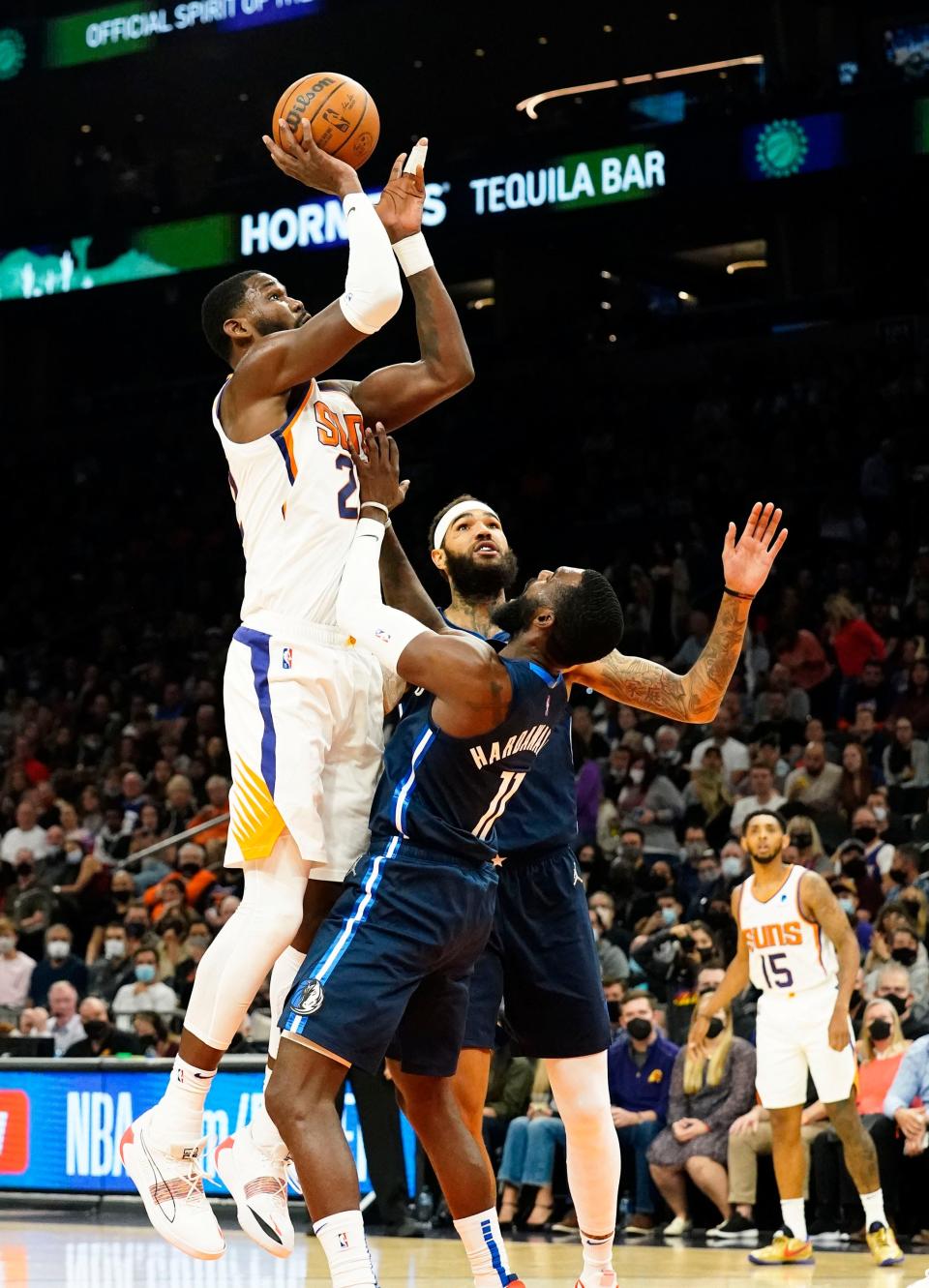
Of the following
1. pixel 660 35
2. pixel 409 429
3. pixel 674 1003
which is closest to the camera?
pixel 674 1003

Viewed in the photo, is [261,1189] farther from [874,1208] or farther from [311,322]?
[874,1208]

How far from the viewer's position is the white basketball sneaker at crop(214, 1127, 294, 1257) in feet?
17.1

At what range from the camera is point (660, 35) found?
2252cm

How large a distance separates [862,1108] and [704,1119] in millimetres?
885

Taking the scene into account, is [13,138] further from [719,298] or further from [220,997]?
[220,997]

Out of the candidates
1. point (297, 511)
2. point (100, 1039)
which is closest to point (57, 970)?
point (100, 1039)

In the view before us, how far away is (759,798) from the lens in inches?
535

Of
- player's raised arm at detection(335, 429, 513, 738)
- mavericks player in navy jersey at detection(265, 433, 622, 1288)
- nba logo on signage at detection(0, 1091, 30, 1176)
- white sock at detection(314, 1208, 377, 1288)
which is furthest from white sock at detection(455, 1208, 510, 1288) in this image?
nba logo on signage at detection(0, 1091, 30, 1176)

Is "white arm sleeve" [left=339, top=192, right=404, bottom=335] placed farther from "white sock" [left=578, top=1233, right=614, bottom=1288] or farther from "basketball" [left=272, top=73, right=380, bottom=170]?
"white sock" [left=578, top=1233, right=614, bottom=1288]

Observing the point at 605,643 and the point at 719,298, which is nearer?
the point at 605,643

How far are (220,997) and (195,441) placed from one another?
20747 mm

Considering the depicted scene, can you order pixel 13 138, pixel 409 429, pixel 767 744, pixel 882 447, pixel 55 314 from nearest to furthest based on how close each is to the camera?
pixel 767 744
pixel 882 447
pixel 55 314
pixel 409 429
pixel 13 138

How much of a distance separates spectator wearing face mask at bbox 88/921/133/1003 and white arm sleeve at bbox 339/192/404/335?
9.39m

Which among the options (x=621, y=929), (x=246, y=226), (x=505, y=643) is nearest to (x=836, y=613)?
(x=621, y=929)
